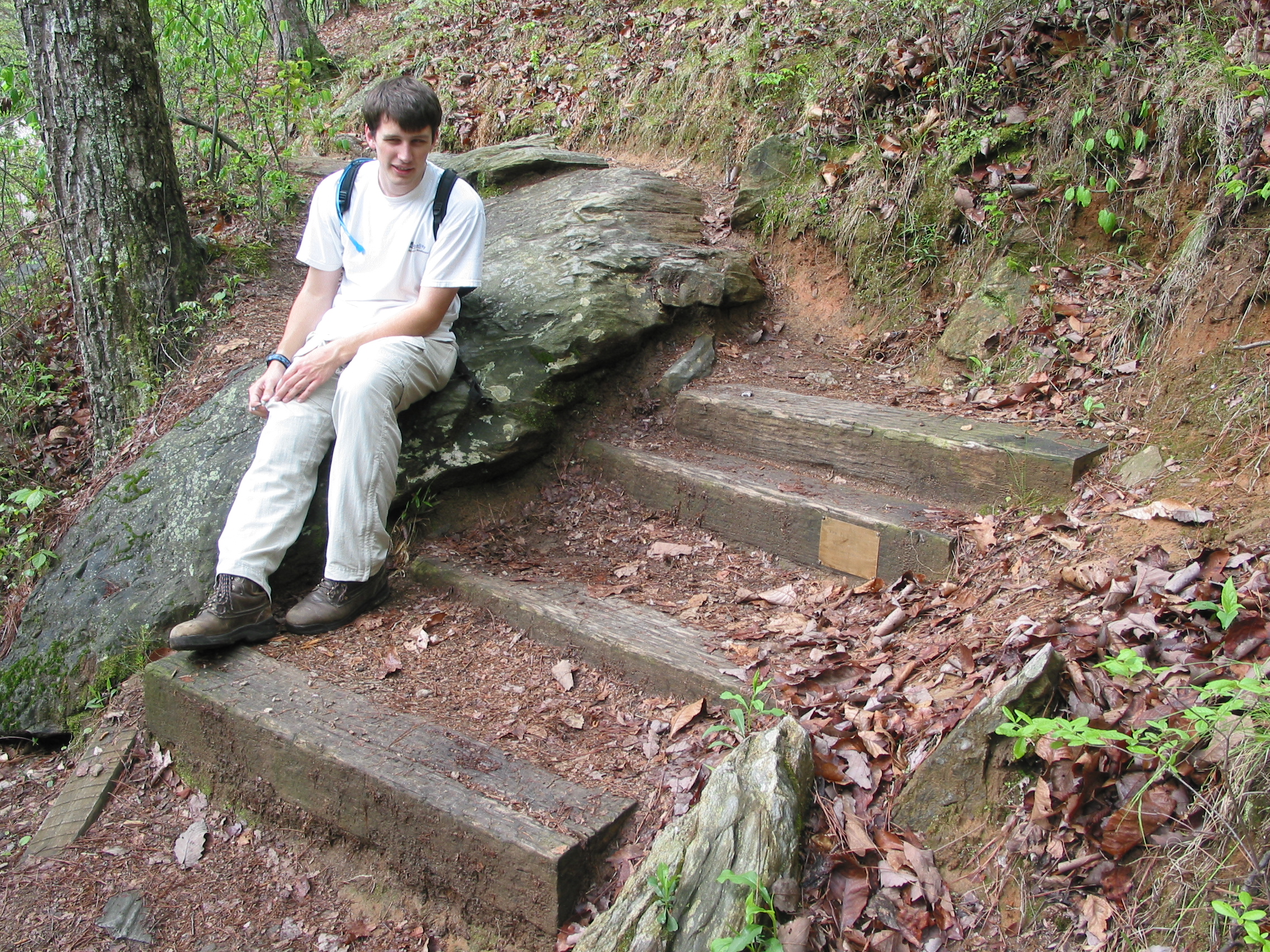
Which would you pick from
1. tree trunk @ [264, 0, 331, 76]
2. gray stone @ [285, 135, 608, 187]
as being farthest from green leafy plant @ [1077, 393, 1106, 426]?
tree trunk @ [264, 0, 331, 76]

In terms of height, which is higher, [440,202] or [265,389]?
[440,202]

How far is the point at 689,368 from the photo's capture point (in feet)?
15.1

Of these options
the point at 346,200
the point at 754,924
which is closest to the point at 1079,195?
the point at 346,200

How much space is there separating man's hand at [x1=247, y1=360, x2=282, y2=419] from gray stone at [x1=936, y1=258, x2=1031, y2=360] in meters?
3.26

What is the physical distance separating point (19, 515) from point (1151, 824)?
5.43m

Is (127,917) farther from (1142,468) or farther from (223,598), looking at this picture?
(1142,468)

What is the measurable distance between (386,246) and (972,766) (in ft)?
9.51

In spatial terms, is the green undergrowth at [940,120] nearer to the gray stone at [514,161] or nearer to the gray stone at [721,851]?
the gray stone at [514,161]

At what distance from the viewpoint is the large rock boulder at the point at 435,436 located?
11.7 ft

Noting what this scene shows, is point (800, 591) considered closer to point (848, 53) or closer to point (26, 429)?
point (848, 53)

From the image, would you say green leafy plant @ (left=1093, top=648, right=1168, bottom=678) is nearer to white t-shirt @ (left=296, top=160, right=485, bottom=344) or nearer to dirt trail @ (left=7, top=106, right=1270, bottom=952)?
dirt trail @ (left=7, top=106, right=1270, bottom=952)

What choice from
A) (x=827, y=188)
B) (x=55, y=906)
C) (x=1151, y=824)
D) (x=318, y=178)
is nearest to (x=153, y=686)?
(x=55, y=906)

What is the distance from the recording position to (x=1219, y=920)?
1631mm

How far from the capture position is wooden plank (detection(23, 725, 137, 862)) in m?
3.01
